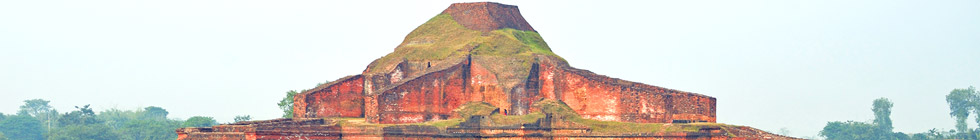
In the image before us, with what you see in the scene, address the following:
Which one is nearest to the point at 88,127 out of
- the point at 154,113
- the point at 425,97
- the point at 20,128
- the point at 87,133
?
the point at 87,133

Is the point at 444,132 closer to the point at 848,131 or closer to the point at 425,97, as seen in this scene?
the point at 425,97

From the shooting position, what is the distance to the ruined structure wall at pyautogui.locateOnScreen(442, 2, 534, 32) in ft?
126

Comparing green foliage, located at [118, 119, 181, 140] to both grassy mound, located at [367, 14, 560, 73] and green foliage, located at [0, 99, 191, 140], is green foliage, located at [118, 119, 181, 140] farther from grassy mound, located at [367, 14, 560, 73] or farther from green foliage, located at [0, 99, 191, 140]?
grassy mound, located at [367, 14, 560, 73]

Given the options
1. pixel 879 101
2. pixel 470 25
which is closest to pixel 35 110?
pixel 879 101

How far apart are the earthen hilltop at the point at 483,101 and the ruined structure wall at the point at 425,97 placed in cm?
2

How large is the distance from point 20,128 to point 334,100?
6606 centimetres

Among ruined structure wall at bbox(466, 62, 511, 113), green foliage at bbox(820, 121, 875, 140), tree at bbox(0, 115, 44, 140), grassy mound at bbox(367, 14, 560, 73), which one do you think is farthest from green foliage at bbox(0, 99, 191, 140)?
ruined structure wall at bbox(466, 62, 511, 113)

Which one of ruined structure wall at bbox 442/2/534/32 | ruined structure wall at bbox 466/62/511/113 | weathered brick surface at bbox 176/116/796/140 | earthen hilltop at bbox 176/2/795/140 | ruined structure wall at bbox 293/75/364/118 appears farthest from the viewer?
ruined structure wall at bbox 442/2/534/32

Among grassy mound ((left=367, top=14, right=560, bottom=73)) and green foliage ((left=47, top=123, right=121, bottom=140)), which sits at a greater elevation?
grassy mound ((left=367, top=14, right=560, bottom=73))

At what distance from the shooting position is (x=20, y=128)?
96.2 meters

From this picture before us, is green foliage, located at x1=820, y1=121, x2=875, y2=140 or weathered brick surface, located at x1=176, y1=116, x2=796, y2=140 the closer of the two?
weathered brick surface, located at x1=176, y1=116, x2=796, y2=140

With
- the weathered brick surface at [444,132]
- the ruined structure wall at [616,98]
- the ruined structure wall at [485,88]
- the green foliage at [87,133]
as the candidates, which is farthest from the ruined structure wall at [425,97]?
the green foliage at [87,133]

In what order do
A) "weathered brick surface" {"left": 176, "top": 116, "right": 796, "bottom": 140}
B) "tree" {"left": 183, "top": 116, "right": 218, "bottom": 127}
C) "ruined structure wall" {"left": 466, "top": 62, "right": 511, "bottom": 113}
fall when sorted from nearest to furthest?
"weathered brick surface" {"left": 176, "top": 116, "right": 796, "bottom": 140}
"ruined structure wall" {"left": 466, "top": 62, "right": 511, "bottom": 113}
"tree" {"left": 183, "top": 116, "right": 218, "bottom": 127}

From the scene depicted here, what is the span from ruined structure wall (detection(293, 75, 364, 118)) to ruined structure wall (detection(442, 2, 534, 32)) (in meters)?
3.71
